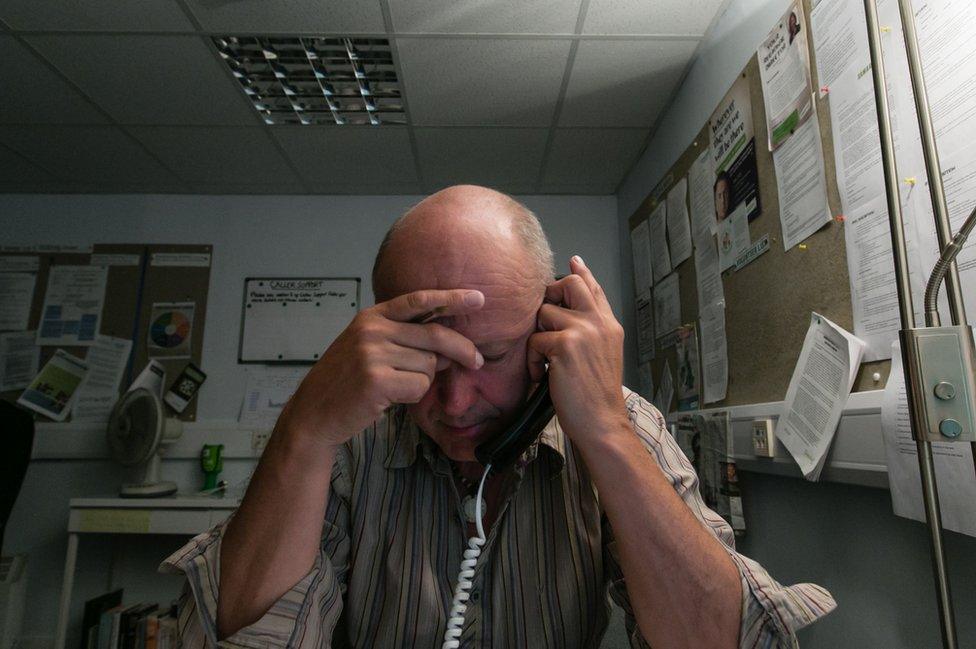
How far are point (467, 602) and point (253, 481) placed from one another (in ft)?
1.10

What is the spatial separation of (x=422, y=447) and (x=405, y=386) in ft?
0.79

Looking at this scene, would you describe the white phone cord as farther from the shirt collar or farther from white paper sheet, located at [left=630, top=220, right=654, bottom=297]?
white paper sheet, located at [left=630, top=220, right=654, bottom=297]

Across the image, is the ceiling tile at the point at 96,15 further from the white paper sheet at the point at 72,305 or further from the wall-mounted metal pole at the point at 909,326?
the wall-mounted metal pole at the point at 909,326

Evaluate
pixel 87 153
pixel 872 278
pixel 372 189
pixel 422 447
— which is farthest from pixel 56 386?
pixel 872 278

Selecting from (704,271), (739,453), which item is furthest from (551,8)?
(739,453)

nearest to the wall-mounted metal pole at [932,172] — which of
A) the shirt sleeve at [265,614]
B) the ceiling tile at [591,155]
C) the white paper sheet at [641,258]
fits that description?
the shirt sleeve at [265,614]

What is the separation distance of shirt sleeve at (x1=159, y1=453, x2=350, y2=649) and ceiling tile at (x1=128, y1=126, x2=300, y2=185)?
2.19m

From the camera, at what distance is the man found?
0.66 meters

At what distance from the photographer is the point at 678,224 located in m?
2.06

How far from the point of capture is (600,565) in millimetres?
818

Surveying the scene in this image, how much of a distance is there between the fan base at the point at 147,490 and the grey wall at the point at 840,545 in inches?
94.1

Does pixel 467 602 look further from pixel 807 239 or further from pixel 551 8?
pixel 551 8

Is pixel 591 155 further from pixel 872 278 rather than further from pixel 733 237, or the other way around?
pixel 872 278

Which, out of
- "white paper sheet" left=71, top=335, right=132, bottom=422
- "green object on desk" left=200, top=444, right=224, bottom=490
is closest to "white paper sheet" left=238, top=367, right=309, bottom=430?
"green object on desk" left=200, top=444, right=224, bottom=490
